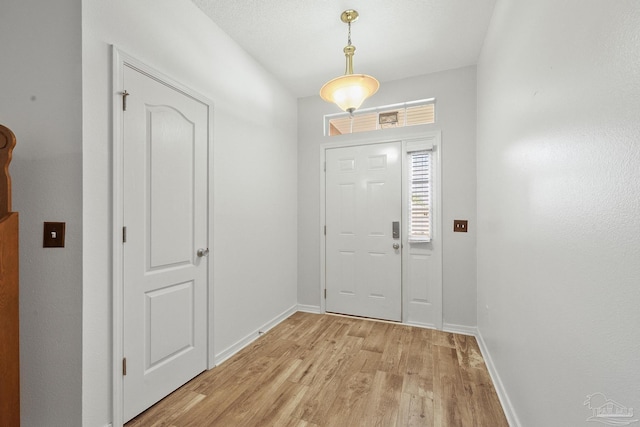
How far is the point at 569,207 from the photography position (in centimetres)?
101

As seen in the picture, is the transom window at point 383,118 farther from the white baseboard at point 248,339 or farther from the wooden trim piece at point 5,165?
the wooden trim piece at point 5,165

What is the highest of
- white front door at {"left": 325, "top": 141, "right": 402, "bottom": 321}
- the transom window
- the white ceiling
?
the white ceiling

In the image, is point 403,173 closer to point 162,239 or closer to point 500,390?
point 500,390

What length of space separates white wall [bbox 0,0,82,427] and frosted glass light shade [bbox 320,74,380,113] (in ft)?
4.76

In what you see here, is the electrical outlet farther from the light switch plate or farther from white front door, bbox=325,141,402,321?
the light switch plate

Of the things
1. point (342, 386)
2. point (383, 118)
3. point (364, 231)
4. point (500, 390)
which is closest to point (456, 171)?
point (383, 118)

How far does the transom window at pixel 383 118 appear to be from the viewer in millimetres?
3167

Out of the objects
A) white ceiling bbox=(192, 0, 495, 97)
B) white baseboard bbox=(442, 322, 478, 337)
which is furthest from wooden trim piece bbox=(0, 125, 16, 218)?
white baseboard bbox=(442, 322, 478, 337)

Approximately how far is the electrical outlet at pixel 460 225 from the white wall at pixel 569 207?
1083 mm

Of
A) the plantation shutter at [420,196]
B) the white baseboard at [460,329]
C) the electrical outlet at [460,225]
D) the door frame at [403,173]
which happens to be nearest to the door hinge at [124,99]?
the door frame at [403,173]

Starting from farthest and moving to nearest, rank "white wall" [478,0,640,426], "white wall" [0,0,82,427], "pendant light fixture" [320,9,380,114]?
1. "pendant light fixture" [320,9,380,114]
2. "white wall" [0,0,82,427]
3. "white wall" [478,0,640,426]

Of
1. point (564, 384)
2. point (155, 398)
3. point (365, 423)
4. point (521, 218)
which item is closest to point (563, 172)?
point (521, 218)

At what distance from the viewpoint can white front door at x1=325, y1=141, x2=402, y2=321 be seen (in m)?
3.21

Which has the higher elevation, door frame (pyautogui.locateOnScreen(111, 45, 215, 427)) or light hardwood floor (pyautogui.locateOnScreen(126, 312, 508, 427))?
door frame (pyautogui.locateOnScreen(111, 45, 215, 427))
